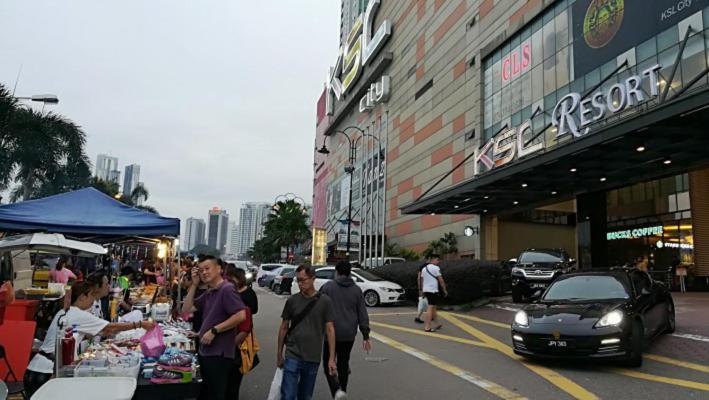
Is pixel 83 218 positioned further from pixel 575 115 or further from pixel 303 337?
pixel 575 115

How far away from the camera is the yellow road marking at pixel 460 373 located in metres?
6.71

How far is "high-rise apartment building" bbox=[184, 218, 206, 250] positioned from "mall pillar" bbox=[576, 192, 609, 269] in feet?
483

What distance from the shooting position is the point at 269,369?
8.24 metres

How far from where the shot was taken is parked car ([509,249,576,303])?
1772 centimetres

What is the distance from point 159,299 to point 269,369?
453 centimetres

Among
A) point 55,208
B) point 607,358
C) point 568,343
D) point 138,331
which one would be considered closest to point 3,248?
point 55,208

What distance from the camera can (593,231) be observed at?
23078 mm

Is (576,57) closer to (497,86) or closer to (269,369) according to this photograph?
(497,86)

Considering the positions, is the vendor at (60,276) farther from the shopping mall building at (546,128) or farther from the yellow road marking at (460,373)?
the shopping mall building at (546,128)

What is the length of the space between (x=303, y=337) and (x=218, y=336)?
2.94 feet

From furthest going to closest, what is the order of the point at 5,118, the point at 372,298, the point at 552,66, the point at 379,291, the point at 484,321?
1. the point at 552,66
2. the point at 5,118
3. the point at 372,298
4. the point at 379,291
5. the point at 484,321

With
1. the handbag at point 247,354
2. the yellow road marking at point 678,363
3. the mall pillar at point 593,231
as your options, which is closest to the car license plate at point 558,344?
the yellow road marking at point 678,363

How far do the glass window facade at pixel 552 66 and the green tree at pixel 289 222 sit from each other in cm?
4839

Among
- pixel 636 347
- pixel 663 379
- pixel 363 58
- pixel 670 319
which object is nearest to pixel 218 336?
pixel 663 379
